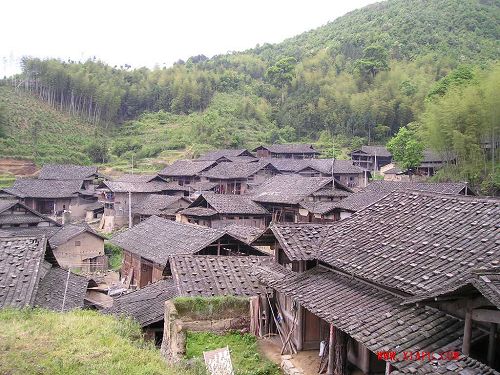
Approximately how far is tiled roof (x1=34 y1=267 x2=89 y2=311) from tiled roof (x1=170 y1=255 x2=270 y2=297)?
3583mm

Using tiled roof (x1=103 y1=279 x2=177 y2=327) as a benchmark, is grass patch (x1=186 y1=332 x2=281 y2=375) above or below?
above

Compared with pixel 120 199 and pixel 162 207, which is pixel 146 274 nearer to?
pixel 162 207

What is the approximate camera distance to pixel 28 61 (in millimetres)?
87438

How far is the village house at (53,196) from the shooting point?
46469mm

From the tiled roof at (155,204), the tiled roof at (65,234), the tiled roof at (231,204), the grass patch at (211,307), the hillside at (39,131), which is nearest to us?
the grass patch at (211,307)

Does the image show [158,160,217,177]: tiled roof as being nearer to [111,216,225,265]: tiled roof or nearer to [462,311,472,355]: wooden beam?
[111,216,225,265]: tiled roof

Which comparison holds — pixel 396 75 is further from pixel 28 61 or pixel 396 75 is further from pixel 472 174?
pixel 28 61

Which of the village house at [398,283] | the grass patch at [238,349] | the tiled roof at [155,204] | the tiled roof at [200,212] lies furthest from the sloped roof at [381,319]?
the tiled roof at [155,204]

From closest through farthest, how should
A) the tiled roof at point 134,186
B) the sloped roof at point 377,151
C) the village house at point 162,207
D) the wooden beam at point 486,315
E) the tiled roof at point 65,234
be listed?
the wooden beam at point 486,315
the tiled roof at point 65,234
the village house at point 162,207
the tiled roof at point 134,186
the sloped roof at point 377,151

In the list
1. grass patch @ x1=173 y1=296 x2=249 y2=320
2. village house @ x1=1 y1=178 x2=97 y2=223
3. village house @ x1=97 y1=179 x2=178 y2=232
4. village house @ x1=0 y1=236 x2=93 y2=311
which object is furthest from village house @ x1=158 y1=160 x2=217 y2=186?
grass patch @ x1=173 y1=296 x2=249 y2=320

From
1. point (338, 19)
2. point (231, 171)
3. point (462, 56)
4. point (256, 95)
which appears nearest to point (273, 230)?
point (231, 171)

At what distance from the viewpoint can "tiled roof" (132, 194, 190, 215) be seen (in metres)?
42.3

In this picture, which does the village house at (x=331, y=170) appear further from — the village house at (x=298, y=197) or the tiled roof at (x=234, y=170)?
the village house at (x=298, y=197)

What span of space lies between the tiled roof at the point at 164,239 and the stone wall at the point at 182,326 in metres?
5.57
